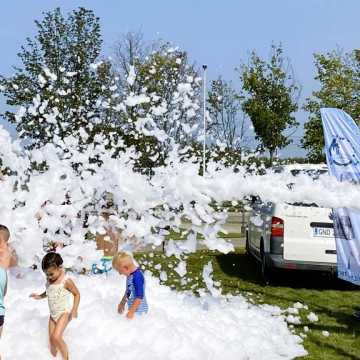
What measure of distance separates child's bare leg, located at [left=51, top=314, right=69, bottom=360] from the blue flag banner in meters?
3.47

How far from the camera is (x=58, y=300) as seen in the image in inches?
221

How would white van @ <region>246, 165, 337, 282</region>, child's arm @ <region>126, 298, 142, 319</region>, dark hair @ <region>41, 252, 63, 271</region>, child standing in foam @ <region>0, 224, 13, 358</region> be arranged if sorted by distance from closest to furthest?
1. child standing in foam @ <region>0, 224, 13, 358</region>
2. dark hair @ <region>41, 252, 63, 271</region>
3. child's arm @ <region>126, 298, 142, 319</region>
4. white van @ <region>246, 165, 337, 282</region>

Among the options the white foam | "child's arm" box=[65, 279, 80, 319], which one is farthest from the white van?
"child's arm" box=[65, 279, 80, 319]

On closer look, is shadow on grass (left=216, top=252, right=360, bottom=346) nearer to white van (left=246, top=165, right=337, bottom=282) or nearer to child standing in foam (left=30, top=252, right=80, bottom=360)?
white van (left=246, top=165, right=337, bottom=282)

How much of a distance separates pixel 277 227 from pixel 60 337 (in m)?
5.30

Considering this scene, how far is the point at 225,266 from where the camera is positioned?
12.7 meters

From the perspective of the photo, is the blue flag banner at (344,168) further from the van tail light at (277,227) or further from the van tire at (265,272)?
the van tire at (265,272)

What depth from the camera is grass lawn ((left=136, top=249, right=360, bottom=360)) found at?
7.28 meters

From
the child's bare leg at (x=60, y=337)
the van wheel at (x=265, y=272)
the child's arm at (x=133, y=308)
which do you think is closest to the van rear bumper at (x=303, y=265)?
the van wheel at (x=265, y=272)

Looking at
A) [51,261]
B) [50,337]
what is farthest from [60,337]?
[51,261]

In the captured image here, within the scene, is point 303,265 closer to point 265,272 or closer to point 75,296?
point 265,272

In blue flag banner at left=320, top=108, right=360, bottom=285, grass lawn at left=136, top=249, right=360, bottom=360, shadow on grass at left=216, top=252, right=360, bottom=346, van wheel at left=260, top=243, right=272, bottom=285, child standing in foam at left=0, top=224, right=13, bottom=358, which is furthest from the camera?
van wheel at left=260, top=243, right=272, bottom=285

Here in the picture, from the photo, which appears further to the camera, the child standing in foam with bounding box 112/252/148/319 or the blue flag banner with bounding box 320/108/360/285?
the blue flag banner with bounding box 320/108/360/285

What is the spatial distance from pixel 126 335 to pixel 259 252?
18.9 feet
